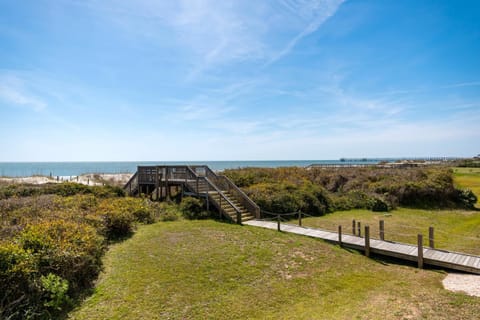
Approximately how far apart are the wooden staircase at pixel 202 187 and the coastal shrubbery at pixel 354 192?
1224mm

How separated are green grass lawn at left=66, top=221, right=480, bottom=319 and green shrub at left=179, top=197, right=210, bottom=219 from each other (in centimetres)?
460

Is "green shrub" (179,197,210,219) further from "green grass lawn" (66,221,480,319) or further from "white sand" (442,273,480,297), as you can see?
"white sand" (442,273,480,297)

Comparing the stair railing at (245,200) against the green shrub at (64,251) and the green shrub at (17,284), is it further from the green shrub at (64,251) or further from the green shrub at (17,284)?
the green shrub at (17,284)

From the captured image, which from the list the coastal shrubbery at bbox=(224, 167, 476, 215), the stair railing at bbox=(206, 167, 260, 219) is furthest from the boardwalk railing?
the coastal shrubbery at bbox=(224, 167, 476, 215)

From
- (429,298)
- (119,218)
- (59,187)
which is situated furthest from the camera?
(59,187)

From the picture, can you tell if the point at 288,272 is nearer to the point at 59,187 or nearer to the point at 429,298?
the point at 429,298

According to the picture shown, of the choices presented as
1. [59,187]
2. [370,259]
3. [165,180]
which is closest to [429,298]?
[370,259]

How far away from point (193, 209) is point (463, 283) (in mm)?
12144

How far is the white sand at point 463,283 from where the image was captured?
655 centimetres

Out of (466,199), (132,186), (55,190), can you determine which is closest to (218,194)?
(132,186)

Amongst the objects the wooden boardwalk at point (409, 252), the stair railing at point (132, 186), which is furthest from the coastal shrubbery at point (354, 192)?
the stair railing at point (132, 186)

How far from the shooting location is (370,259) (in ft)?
30.1

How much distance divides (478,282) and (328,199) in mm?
11312

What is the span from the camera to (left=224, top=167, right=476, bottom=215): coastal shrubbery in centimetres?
1677
